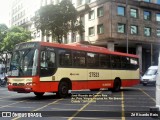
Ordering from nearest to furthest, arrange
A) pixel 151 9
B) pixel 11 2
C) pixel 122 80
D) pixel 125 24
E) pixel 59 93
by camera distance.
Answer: pixel 59 93 < pixel 122 80 < pixel 125 24 < pixel 151 9 < pixel 11 2

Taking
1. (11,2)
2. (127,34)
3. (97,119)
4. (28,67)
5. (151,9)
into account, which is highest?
(11,2)

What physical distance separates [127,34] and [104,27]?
3.37 metres

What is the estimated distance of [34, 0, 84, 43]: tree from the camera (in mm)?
43375

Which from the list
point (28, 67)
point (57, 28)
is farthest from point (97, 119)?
point (57, 28)

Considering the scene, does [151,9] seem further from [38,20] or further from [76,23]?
[38,20]

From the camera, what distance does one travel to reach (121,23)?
154ft

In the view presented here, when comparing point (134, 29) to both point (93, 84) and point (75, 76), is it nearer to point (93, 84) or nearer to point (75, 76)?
point (93, 84)

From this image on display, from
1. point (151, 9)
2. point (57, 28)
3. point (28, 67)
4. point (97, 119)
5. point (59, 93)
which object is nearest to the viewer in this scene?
point (97, 119)

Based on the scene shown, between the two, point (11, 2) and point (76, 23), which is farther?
point (11, 2)

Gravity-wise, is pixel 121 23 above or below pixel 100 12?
below

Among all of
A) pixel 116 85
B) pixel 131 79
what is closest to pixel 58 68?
pixel 116 85

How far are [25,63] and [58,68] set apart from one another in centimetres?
183

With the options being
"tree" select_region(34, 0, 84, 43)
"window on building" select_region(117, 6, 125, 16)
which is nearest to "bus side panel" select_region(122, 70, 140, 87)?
"tree" select_region(34, 0, 84, 43)

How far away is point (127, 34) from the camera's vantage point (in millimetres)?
45719
